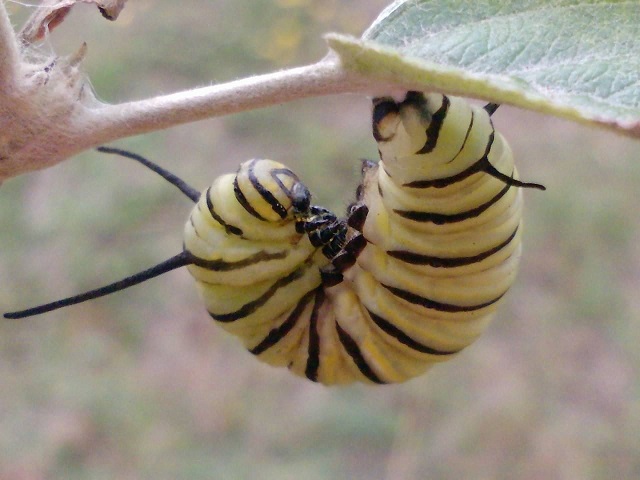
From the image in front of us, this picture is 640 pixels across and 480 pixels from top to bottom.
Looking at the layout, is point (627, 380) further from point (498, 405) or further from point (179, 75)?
point (179, 75)

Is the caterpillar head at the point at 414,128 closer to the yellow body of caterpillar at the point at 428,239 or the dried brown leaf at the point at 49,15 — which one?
the yellow body of caterpillar at the point at 428,239

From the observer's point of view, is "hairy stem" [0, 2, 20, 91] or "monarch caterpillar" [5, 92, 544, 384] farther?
"monarch caterpillar" [5, 92, 544, 384]

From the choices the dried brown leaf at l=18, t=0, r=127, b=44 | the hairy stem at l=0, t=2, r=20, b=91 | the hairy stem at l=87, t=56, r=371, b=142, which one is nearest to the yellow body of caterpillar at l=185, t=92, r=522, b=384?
the hairy stem at l=87, t=56, r=371, b=142

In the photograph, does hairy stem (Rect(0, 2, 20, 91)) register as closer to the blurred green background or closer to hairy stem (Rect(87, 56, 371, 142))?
hairy stem (Rect(87, 56, 371, 142))

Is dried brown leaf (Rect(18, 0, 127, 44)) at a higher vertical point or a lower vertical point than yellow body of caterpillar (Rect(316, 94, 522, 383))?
higher

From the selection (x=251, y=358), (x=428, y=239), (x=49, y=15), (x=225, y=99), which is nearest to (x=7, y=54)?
(x=49, y=15)

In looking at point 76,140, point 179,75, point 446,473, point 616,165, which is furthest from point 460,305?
point 179,75

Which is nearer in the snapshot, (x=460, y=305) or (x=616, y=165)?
(x=460, y=305)
